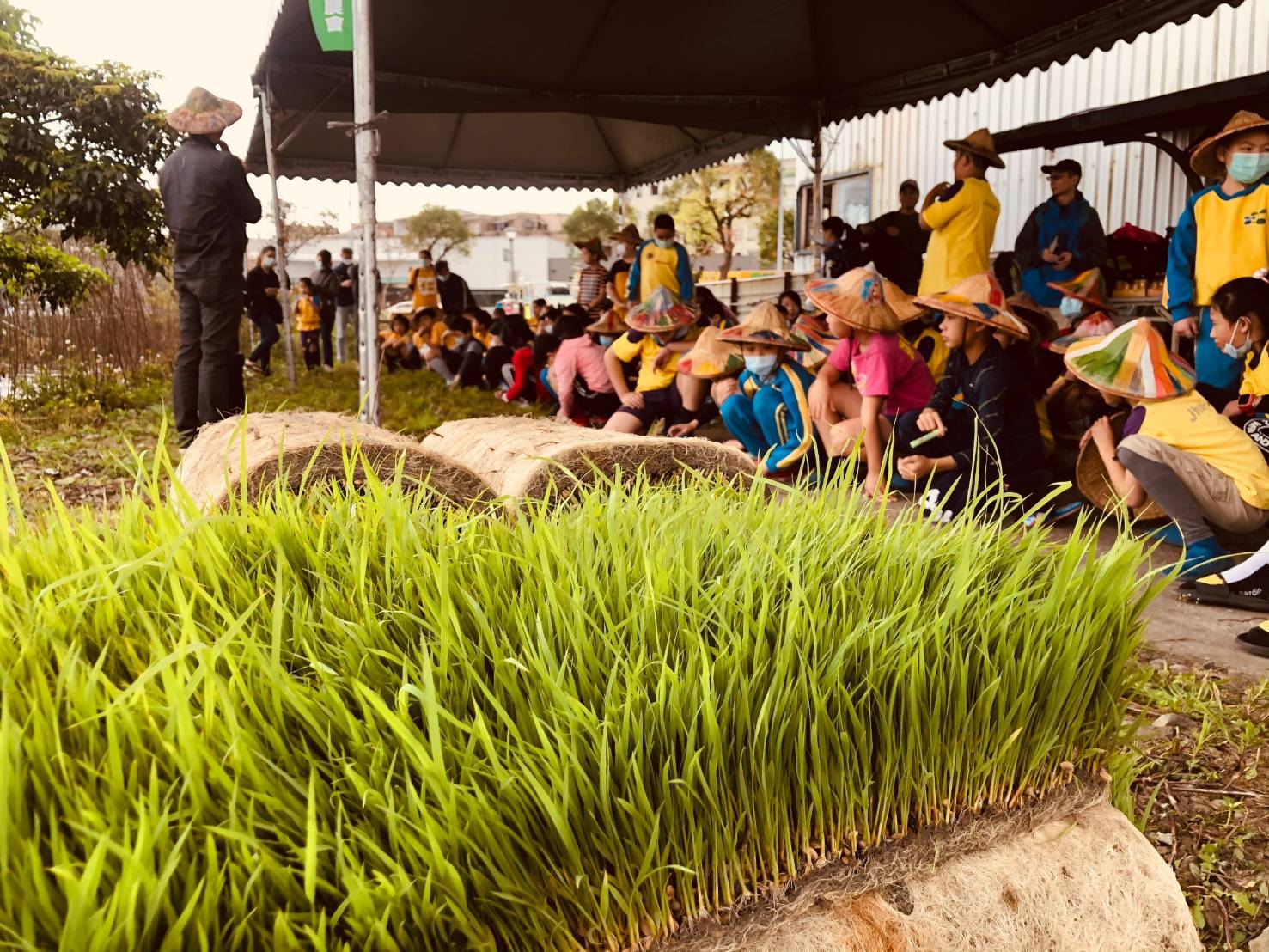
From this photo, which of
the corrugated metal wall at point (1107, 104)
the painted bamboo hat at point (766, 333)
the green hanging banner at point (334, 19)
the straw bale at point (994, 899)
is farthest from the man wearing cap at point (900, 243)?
the straw bale at point (994, 899)

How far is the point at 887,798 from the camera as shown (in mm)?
1296

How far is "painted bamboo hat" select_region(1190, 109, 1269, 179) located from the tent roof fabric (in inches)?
37.4

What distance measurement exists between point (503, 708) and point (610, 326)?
5606mm

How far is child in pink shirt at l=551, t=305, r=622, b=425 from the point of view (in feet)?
21.7

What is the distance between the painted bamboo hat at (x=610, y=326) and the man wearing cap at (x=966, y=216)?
2.09m

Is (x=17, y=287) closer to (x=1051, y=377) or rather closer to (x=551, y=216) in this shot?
(x=1051, y=377)

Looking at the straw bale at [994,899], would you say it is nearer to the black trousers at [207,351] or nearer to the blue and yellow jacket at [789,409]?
the blue and yellow jacket at [789,409]

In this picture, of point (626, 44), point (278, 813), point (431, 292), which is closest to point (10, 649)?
point (278, 813)

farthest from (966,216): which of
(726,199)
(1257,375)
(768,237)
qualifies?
(768,237)

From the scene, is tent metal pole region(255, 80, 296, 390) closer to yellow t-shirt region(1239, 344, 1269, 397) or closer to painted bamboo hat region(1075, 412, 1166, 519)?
painted bamboo hat region(1075, 412, 1166, 519)

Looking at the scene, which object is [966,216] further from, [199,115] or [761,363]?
[199,115]

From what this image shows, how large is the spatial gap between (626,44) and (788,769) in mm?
6947

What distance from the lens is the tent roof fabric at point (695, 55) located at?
600cm

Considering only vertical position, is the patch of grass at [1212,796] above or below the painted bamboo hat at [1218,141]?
below
